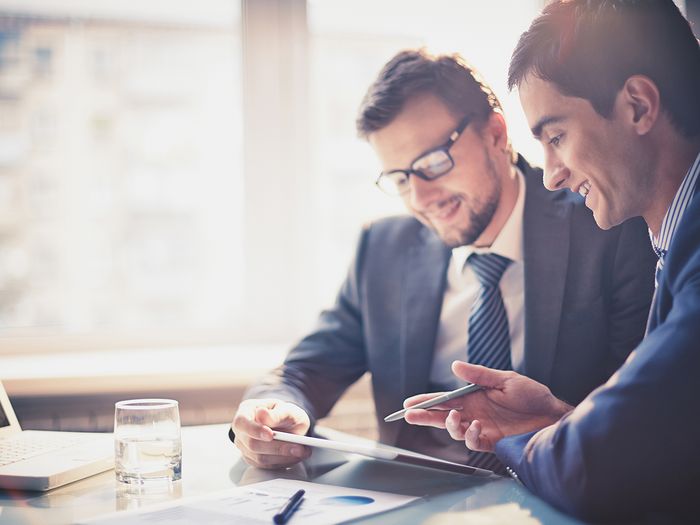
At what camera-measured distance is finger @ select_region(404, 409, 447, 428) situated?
104 cm

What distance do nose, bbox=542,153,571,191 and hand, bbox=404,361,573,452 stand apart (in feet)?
1.01

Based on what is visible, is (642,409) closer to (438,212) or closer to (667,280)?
(667,280)

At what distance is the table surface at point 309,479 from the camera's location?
0.88 meters

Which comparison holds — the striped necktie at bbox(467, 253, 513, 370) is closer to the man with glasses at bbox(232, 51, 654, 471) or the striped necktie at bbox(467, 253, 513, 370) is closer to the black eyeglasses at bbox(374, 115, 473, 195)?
the man with glasses at bbox(232, 51, 654, 471)

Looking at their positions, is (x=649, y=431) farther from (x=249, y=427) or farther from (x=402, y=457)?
(x=249, y=427)

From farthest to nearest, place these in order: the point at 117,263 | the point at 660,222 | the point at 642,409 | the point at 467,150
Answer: the point at 117,263 → the point at 467,150 → the point at 660,222 → the point at 642,409

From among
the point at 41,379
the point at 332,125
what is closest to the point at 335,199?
the point at 332,125

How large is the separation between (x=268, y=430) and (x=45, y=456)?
0.34 m

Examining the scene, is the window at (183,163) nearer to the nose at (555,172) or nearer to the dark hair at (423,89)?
the dark hair at (423,89)

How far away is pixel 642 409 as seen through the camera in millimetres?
752

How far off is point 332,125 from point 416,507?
1.69 m

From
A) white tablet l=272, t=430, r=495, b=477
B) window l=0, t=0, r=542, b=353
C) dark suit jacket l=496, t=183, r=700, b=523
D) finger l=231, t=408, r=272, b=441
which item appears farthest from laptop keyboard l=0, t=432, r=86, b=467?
window l=0, t=0, r=542, b=353

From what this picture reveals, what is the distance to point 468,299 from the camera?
1562 millimetres

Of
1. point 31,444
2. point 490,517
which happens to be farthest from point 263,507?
point 31,444
